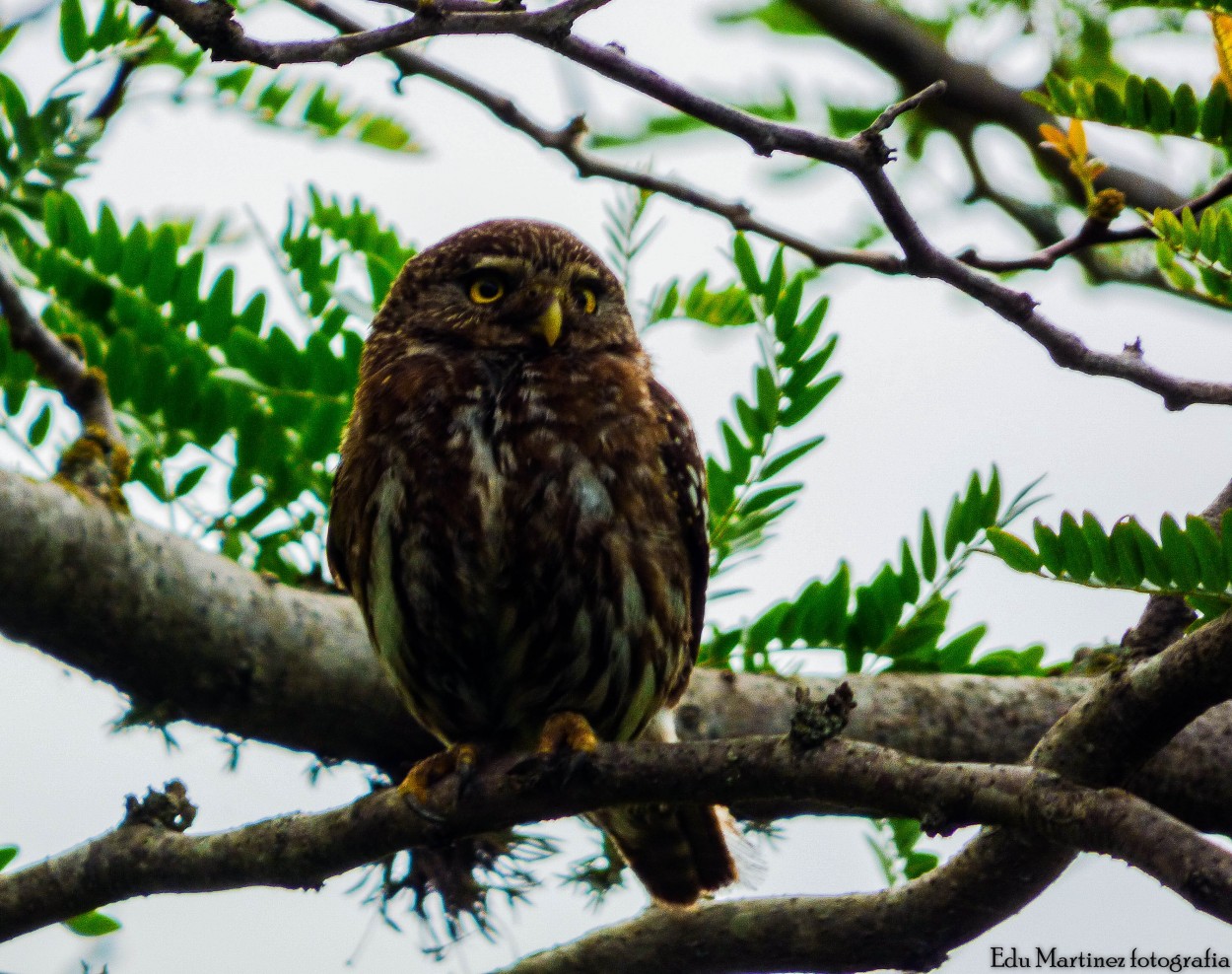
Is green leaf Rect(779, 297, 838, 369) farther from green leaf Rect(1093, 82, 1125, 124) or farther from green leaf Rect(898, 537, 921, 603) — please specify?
green leaf Rect(1093, 82, 1125, 124)

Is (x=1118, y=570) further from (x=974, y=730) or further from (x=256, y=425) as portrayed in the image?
(x=256, y=425)

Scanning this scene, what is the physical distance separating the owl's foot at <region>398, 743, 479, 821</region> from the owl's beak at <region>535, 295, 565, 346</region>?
110cm

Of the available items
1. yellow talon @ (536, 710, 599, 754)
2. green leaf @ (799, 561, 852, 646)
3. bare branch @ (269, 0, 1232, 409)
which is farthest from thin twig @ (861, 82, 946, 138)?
green leaf @ (799, 561, 852, 646)

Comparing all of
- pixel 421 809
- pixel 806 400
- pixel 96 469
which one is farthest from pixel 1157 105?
pixel 96 469

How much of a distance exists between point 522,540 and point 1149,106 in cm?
169

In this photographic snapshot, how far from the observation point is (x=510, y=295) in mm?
4309

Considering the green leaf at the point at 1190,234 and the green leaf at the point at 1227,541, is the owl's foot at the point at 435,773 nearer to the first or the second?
the green leaf at the point at 1227,541

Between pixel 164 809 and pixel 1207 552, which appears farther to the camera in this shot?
pixel 164 809

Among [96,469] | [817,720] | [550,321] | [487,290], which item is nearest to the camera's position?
[817,720]

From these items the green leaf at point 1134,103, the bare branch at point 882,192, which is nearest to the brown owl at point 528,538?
the bare branch at point 882,192

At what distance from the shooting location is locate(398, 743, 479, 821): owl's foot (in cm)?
314

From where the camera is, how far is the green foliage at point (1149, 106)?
110 inches

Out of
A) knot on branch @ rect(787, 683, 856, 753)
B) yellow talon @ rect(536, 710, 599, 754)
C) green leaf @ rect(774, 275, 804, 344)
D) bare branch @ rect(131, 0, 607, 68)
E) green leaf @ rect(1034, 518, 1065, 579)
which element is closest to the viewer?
bare branch @ rect(131, 0, 607, 68)

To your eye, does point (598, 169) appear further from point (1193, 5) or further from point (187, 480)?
point (187, 480)
